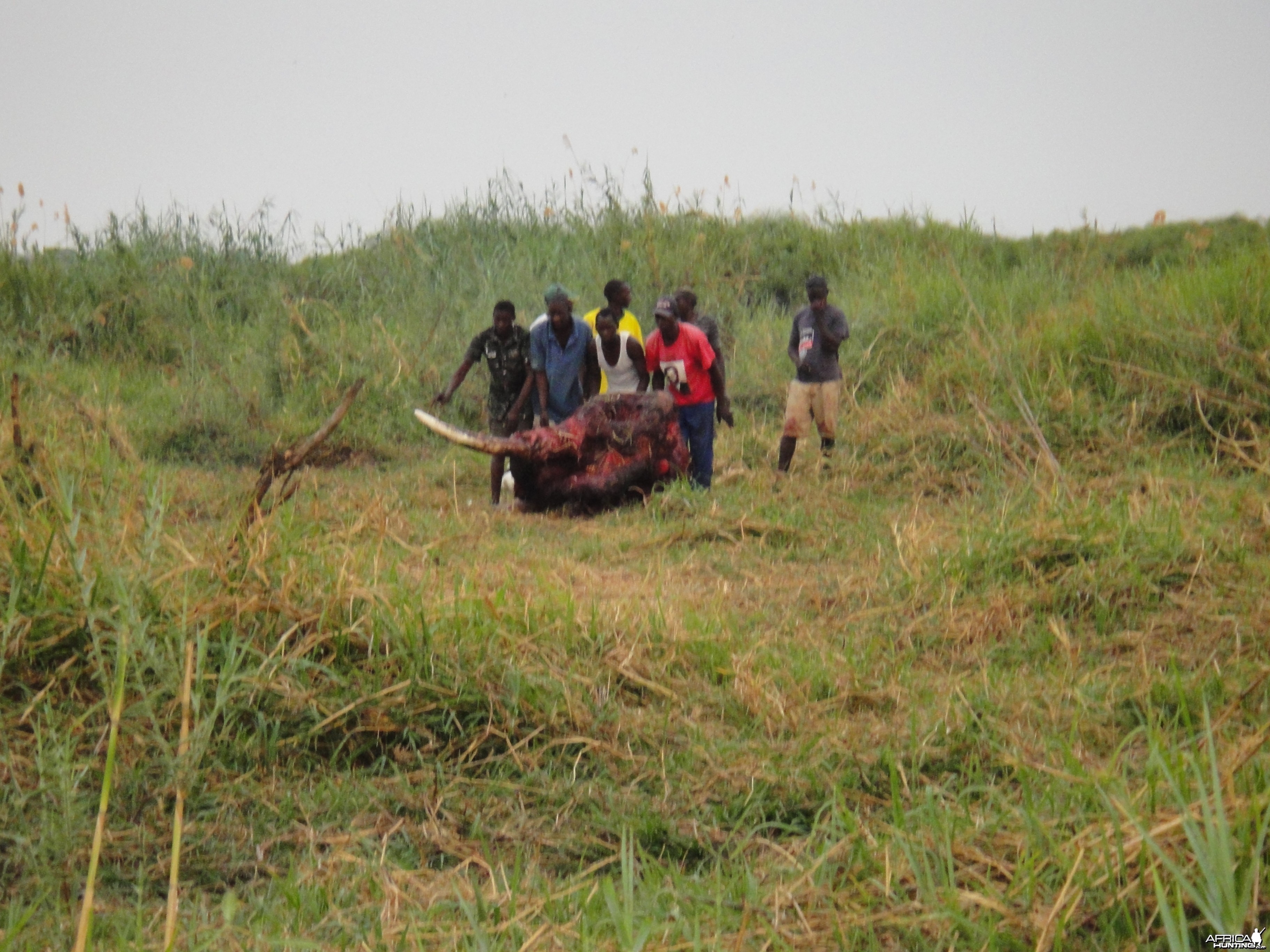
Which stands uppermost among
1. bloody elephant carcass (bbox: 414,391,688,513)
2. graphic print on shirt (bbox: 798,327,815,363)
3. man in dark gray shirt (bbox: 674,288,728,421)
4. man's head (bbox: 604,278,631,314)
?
man's head (bbox: 604,278,631,314)

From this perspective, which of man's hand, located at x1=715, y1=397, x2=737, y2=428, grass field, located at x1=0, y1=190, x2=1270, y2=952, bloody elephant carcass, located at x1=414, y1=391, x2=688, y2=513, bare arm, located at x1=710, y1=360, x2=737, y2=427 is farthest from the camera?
man's hand, located at x1=715, y1=397, x2=737, y2=428

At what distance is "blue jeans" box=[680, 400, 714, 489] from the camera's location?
7492mm

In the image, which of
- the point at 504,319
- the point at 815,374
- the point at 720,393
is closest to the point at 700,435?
the point at 720,393

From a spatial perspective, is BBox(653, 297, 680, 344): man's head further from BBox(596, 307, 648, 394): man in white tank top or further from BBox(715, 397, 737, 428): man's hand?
BBox(715, 397, 737, 428): man's hand

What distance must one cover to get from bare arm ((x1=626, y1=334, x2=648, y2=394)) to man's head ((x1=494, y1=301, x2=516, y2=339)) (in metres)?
0.73

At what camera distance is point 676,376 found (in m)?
7.41

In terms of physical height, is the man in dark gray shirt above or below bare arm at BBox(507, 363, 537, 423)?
above


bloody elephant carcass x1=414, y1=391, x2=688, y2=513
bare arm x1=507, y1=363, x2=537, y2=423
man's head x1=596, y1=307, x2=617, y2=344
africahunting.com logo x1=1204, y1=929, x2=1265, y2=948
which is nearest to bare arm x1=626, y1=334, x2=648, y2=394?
man's head x1=596, y1=307, x2=617, y2=344

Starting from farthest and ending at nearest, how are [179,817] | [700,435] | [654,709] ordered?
[700,435] → [654,709] → [179,817]

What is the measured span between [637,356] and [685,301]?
19.0 inches

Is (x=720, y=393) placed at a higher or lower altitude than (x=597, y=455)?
higher

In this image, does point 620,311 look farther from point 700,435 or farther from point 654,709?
point 654,709

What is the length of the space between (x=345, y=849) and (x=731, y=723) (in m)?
1.14

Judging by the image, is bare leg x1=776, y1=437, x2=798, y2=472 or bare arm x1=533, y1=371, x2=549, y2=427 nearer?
bare arm x1=533, y1=371, x2=549, y2=427
